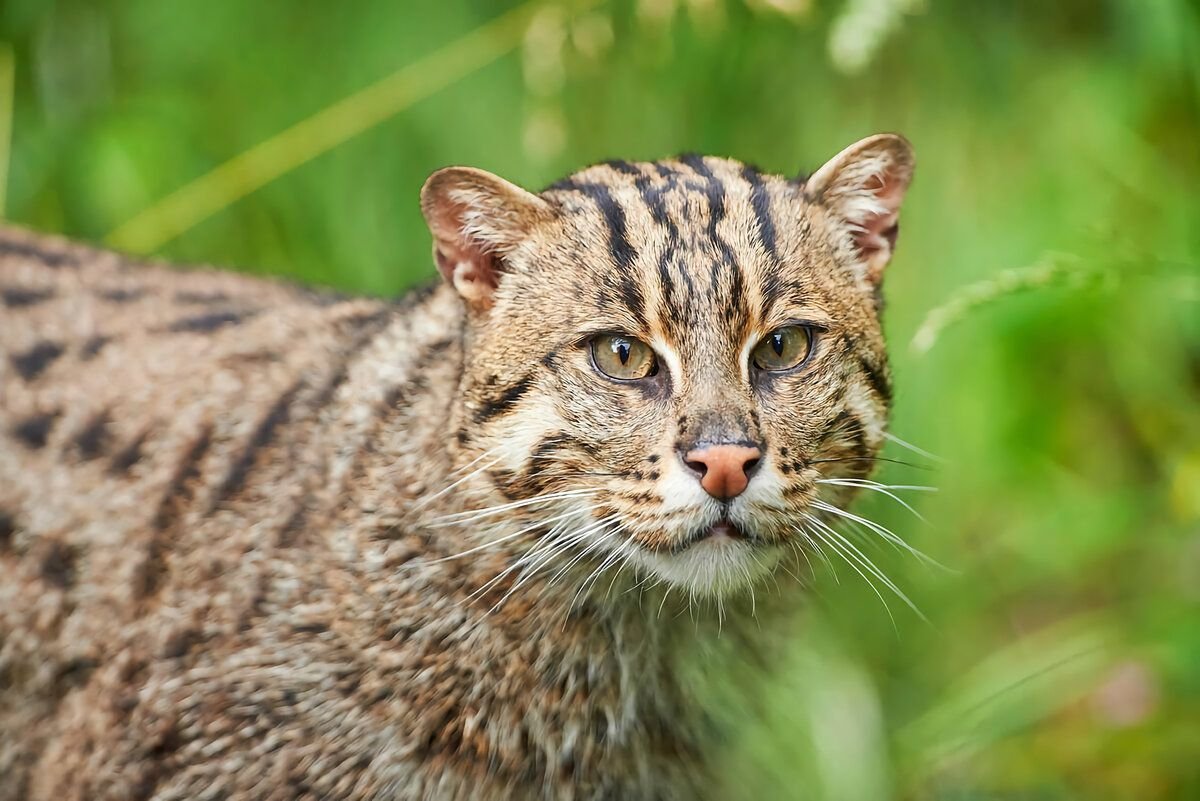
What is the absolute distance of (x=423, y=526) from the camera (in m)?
3.78

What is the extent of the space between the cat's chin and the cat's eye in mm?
427

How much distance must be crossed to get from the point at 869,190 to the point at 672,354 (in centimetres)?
83

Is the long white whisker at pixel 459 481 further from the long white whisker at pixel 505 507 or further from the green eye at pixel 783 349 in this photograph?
the green eye at pixel 783 349

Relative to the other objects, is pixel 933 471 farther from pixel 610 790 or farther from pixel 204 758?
pixel 204 758

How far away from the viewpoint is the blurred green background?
5020 millimetres

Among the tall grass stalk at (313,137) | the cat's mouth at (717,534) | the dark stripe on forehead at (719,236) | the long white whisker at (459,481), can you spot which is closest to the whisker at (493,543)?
the long white whisker at (459,481)

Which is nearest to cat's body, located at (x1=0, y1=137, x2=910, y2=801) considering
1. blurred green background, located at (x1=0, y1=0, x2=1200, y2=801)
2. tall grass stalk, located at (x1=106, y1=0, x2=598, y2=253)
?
blurred green background, located at (x1=0, y1=0, x2=1200, y2=801)

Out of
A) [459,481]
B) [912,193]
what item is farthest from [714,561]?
[912,193]

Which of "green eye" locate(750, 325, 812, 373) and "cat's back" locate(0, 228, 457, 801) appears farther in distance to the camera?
"cat's back" locate(0, 228, 457, 801)

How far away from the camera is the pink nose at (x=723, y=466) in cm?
318

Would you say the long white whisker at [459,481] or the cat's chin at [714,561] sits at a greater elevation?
the long white whisker at [459,481]

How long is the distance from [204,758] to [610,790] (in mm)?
1062

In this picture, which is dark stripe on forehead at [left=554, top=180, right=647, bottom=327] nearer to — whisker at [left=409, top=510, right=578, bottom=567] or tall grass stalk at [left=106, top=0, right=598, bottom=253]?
whisker at [left=409, top=510, right=578, bottom=567]

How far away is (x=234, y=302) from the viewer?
4.72 metres
